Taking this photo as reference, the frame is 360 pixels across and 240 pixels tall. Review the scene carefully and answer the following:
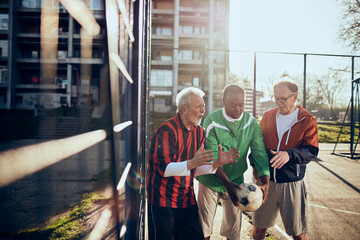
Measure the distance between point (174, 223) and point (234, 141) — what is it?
1.01 metres

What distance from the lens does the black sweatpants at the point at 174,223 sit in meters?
2.11

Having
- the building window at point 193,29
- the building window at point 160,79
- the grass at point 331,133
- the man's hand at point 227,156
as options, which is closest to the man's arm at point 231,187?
the man's hand at point 227,156

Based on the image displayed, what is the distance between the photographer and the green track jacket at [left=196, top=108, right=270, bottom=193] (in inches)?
104

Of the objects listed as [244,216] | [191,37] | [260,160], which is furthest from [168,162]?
[191,37]

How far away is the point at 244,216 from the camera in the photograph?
414 cm

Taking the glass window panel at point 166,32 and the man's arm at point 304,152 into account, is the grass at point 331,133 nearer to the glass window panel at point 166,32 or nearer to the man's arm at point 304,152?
the man's arm at point 304,152

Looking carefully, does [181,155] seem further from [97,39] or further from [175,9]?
[175,9]

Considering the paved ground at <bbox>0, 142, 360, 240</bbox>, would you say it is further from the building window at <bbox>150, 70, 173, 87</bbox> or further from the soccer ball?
the building window at <bbox>150, 70, 173, 87</bbox>

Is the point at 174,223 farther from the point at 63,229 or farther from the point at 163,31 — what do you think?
the point at 163,31

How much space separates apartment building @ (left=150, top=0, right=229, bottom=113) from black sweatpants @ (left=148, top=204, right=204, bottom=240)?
27.0 meters

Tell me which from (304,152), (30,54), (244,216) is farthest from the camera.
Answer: (244,216)

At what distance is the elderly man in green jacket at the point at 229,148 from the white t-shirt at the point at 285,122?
23 centimetres

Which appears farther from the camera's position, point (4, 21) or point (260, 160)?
point (260, 160)

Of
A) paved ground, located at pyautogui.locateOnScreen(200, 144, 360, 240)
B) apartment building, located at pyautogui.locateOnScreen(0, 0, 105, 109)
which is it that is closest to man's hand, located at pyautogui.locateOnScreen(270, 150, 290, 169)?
paved ground, located at pyautogui.locateOnScreen(200, 144, 360, 240)
